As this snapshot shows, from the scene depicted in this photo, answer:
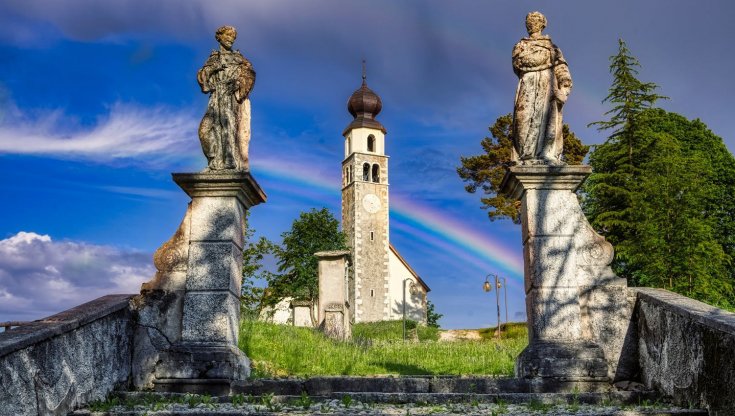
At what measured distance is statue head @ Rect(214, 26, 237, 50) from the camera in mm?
7664

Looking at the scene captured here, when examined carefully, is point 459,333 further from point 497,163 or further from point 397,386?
point 397,386

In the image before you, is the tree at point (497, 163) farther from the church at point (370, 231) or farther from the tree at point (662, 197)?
the church at point (370, 231)

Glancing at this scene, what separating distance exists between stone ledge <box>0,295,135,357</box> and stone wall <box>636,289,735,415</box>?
5018 mm

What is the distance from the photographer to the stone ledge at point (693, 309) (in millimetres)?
5080

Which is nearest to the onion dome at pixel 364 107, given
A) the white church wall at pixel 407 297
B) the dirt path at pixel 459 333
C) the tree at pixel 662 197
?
the white church wall at pixel 407 297

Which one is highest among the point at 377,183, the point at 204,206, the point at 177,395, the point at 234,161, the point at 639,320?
the point at 377,183

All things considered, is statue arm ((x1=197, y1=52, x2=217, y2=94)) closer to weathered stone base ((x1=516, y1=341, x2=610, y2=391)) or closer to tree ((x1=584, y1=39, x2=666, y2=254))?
weathered stone base ((x1=516, y1=341, x2=610, y2=391))

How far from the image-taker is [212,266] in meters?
7.06

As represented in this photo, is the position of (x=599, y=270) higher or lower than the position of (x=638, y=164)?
lower

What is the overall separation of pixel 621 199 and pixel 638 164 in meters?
2.05

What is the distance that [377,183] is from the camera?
57781 mm

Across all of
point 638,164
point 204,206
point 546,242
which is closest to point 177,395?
point 204,206

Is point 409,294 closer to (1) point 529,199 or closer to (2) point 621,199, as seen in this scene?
(2) point 621,199

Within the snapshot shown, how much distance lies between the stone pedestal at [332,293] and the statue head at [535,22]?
10863 mm
